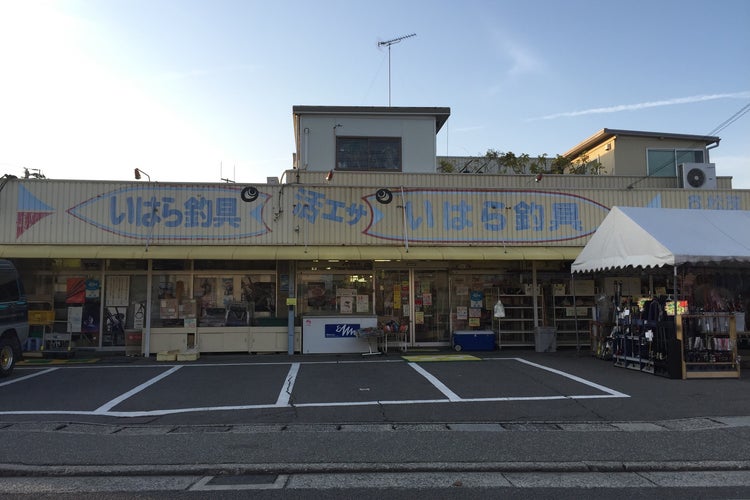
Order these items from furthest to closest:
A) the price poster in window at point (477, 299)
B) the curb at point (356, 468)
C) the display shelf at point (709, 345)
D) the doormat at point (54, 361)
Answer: the price poster in window at point (477, 299), the doormat at point (54, 361), the display shelf at point (709, 345), the curb at point (356, 468)

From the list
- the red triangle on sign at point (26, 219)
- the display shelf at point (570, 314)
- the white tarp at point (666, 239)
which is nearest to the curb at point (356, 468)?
the white tarp at point (666, 239)

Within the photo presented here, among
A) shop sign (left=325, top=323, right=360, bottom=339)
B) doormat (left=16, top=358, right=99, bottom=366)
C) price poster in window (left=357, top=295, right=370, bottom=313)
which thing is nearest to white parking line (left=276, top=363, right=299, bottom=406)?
shop sign (left=325, top=323, right=360, bottom=339)

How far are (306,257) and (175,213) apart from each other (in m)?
4.20

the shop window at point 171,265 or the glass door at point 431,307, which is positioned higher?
the shop window at point 171,265

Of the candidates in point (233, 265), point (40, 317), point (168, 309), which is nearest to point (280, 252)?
point (233, 265)

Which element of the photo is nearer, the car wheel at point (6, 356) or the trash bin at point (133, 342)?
the car wheel at point (6, 356)

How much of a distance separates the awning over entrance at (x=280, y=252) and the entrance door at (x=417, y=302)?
127 cm

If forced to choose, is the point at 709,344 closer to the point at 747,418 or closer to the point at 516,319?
the point at 747,418

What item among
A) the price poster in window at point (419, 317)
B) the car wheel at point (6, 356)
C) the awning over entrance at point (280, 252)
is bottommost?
the car wheel at point (6, 356)

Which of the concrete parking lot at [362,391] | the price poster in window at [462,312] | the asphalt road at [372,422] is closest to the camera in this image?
the asphalt road at [372,422]

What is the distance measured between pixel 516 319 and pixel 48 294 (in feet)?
45.8

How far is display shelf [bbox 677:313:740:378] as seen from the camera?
11.2 m

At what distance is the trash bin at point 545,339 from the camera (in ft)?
52.5

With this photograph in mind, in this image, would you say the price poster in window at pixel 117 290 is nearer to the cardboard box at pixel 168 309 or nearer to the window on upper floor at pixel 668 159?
the cardboard box at pixel 168 309
